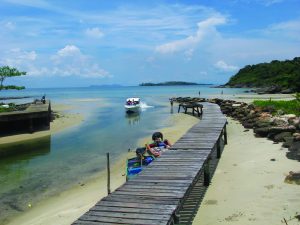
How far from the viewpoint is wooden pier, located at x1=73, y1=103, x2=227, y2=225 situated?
27.6ft

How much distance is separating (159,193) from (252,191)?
171 inches

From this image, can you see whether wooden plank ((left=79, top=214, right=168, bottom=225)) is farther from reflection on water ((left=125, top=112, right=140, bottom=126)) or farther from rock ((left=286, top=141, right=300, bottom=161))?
reflection on water ((left=125, top=112, right=140, bottom=126))

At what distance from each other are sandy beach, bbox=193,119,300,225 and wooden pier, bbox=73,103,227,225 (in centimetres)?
86

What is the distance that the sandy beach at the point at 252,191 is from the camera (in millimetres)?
10820

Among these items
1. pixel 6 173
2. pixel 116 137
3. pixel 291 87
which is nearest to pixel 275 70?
pixel 291 87

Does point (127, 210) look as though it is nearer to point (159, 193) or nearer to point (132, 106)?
point (159, 193)

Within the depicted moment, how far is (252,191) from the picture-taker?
1298cm

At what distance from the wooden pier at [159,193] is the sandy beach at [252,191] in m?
0.86

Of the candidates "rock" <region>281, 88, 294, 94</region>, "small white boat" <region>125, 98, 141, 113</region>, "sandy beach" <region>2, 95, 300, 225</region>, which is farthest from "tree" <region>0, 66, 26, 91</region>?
"rock" <region>281, 88, 294, 94</region>

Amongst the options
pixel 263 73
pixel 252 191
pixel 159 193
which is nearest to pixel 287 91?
pixel 263 73

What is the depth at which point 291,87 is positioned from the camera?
82.9 m

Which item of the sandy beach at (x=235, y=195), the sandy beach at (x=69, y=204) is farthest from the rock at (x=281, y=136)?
the sandy beach at (x=69, y=204)

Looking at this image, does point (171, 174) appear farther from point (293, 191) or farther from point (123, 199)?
point (293, 191)

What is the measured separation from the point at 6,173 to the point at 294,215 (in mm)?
14548
